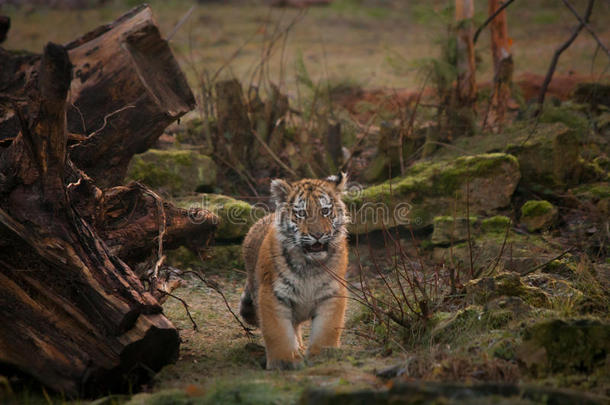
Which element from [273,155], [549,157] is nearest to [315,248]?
[273,155]

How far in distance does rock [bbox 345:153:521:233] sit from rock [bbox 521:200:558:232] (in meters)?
0.36

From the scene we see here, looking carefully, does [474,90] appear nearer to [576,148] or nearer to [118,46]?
[576,148]

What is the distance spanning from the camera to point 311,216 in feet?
17.8

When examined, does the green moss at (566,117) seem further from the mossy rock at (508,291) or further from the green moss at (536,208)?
the mossy rock at (508,291)

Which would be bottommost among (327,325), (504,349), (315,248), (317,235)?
(327,325)

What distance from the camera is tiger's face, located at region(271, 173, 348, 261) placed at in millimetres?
5355

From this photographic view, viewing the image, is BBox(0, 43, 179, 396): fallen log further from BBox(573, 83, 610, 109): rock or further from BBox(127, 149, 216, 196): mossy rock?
BBox(573, 83, 610, 109): rock

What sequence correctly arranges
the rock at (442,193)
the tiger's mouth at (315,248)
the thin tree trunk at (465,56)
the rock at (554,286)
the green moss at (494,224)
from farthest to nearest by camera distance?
the thin tree trunk at (465,56)
the rock at (442,193)
the green moss at (494,224)
the tiger's mouth at (315,248)
the rock at (554,286)

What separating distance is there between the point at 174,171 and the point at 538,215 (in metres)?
4.64

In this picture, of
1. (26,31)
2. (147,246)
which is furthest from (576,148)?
(26,31)

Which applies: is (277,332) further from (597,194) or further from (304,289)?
(597,194)

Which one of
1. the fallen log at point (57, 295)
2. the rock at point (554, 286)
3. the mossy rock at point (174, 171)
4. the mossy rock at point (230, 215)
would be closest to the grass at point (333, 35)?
the mossy rock at point (174, 171)

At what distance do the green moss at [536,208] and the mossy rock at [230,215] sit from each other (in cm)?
327

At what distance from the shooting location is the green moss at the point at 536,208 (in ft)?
25.4
